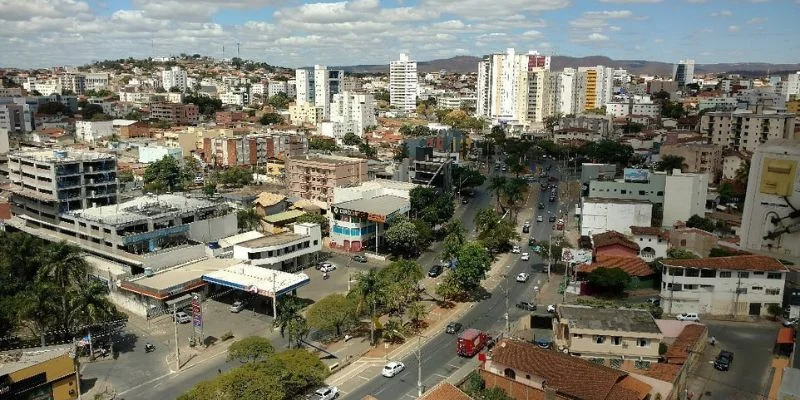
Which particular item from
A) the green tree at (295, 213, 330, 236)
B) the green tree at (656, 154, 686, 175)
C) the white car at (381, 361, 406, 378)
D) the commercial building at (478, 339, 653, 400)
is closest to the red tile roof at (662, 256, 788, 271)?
the commercial building at (478, 339, 653, 400)

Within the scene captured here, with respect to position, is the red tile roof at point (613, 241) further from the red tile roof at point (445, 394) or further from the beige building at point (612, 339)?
the red tile roof at point (445, 394)

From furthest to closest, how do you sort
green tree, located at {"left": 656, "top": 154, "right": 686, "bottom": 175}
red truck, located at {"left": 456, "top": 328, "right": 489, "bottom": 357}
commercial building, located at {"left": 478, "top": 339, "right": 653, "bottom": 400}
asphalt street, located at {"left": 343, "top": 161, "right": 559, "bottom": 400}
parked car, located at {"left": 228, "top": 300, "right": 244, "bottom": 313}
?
green tree, located at {"left": 656, "top": 154, "right": 686, "bottom": 175} < parked car, located at {"left": 228, "top": 300, "right": 244, "bottom": 313} < red truck, located at {"left": 456, "top": 328, "right": 489, "bottom": 357} < asphalt street, located at {"left": 343, "top": 161, "right": 559, "bottom": 400} < commercial building, located at {"left": 478, "top": 339, "right": 653, "bottom": 400}

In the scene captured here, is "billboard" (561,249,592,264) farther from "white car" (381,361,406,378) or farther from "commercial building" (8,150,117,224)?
"commercial building" (8,150,117,224)

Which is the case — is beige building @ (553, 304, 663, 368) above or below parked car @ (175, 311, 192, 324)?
above

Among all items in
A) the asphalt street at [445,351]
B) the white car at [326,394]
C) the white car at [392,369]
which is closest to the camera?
the white car at [326,394]

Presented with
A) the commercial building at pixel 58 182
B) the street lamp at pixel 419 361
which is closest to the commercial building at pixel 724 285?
the street lamp at pixel 419 361

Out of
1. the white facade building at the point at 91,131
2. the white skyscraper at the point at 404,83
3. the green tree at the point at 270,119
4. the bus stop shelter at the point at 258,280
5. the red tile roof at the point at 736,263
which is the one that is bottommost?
the bus stop shelter at the point at 258,280
